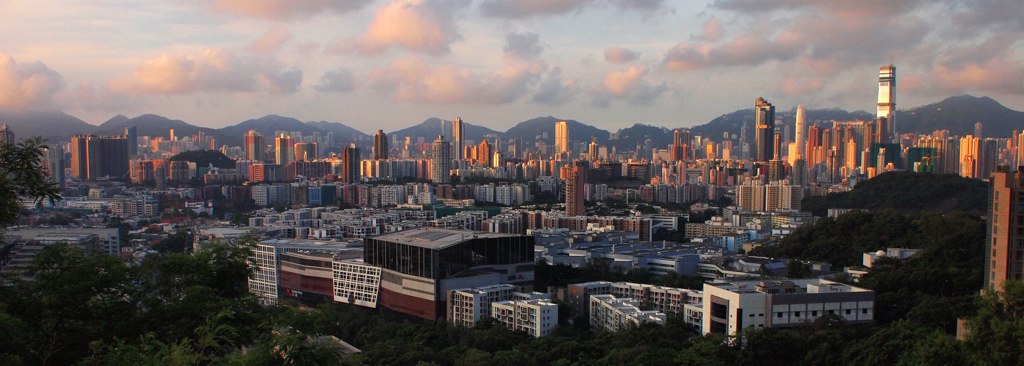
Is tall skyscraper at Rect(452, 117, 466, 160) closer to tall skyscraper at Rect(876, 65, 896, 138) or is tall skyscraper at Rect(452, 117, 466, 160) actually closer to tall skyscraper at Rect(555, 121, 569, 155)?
tall skyscraper at Rect(555, 121, 569, 155)

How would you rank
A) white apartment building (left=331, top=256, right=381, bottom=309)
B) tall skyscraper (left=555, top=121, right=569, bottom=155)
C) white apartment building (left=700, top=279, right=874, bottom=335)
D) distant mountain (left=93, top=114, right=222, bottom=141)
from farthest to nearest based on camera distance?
tall skyscraper (left=555, top=121, right=569, bottom=155) < distant mountain (left=93, top=114, right=222, bottom=141) < white apartment building (left=331, top=256, right=381, bottom=309) < white apartment building (left=700, top=279, right=874, bottom=335)

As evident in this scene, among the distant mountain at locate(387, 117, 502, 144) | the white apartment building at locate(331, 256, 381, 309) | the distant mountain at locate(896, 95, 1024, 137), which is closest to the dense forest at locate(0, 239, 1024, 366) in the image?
the white apartment building at locate(331, 256, 381, 309)

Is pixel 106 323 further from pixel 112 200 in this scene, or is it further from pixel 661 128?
pixel 661 128

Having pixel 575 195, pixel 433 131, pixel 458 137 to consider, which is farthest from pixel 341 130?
pixel 575 195

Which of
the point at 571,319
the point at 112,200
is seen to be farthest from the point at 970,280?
the point at 112,200

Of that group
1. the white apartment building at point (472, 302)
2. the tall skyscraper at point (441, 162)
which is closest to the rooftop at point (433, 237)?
the white apartment building at point (472, 302)

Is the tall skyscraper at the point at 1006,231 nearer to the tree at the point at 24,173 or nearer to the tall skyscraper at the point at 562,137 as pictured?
the tree at the point at 24,173

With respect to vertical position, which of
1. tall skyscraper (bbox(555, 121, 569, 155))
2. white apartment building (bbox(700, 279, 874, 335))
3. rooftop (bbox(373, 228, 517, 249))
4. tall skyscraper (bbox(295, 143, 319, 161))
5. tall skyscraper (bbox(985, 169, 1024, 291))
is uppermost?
tall skyscraper (bbox(555, 121, 569, 155))
